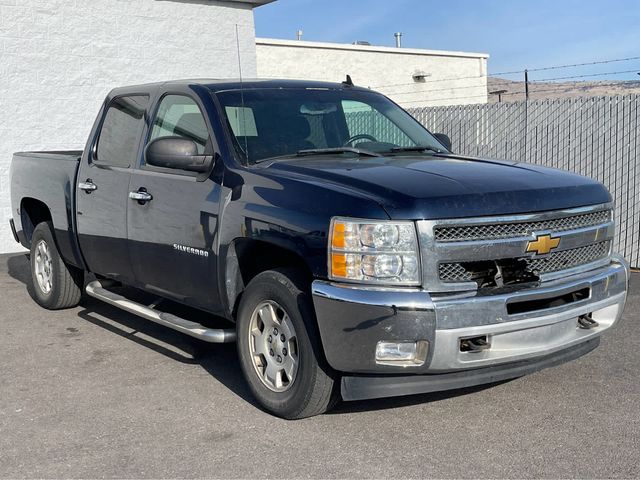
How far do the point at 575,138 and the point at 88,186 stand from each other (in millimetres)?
6515

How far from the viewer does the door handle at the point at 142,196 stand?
5.89 metres

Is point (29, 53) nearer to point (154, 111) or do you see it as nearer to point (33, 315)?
point (33, 315)

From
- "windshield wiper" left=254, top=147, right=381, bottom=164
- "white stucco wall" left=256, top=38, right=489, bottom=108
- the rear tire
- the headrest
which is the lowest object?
the rear tire

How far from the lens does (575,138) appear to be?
10742 millimetres

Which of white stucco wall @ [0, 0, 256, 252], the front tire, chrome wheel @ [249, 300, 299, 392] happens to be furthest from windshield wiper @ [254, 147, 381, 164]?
white stucco wall @ [0, 0, 256, 252]

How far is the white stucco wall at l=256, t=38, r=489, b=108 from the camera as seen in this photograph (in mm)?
21234

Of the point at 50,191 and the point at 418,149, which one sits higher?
the point at 418,149

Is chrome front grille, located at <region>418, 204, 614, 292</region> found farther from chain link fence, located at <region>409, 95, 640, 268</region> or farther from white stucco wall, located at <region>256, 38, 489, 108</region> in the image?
white stucco wall, located at <region>256, 38, 489, 108</region>

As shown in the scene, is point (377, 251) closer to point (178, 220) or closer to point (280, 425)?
point (280, 425)

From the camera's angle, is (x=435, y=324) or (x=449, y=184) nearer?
(x=435, y=324)

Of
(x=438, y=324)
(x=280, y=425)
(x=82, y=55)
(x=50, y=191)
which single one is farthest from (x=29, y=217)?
(x=438, y=324)

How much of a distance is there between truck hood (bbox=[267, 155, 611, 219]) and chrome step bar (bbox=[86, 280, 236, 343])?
1.08 m

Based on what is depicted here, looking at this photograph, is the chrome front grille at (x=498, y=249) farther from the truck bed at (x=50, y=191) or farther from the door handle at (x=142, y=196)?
the truck bed at (x=50, y=191)

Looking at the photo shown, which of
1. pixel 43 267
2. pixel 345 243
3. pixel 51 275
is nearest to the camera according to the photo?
pixel 345 243
